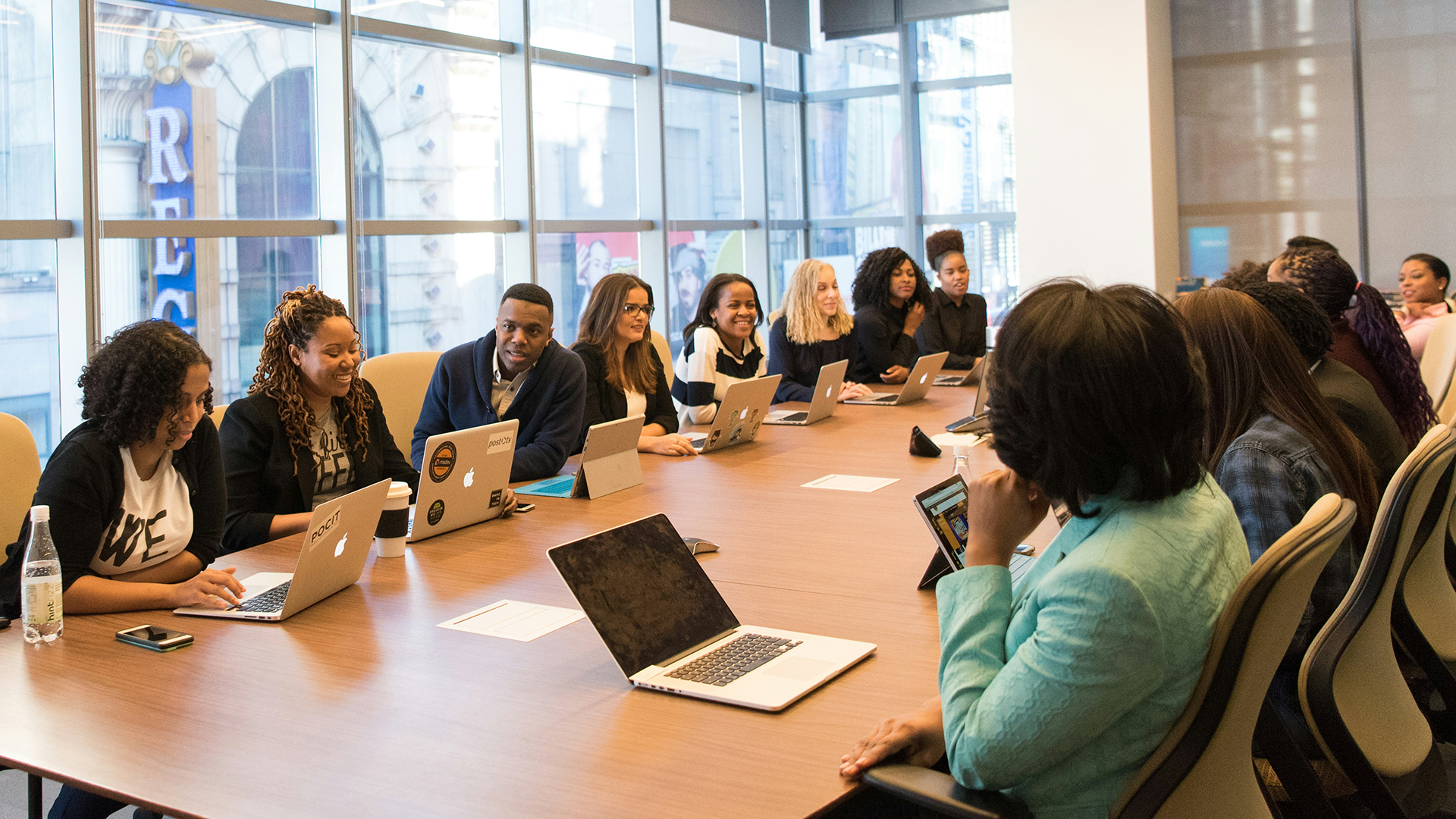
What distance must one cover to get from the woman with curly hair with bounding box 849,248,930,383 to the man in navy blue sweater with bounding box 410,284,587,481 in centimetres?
227

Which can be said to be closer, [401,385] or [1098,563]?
[1098,563]

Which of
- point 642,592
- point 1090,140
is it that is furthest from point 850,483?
point 1090,140

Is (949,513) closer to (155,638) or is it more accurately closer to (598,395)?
(155,638)

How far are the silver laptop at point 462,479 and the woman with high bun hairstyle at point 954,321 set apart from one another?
383cm

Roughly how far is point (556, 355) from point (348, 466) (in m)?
0.87

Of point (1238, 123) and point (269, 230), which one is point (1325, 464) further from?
point (1238, 123)

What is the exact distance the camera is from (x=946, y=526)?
83.7 inches

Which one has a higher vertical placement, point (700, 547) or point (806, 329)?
point (806, 329)

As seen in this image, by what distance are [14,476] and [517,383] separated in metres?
1.46

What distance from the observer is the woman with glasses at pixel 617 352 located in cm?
408

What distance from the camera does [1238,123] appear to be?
8.39 metres

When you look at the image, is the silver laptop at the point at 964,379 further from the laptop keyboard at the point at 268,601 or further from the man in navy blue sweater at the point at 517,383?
the laptop keyboard at the point at 268,601

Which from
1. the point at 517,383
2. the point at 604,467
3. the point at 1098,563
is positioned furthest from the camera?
the point at 517,383

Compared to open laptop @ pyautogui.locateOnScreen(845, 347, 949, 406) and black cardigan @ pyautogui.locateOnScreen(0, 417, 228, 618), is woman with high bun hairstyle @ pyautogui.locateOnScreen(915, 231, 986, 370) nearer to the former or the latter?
open laptop @ pyautogui.locateOnScreen(845, 347, 949, 406)
